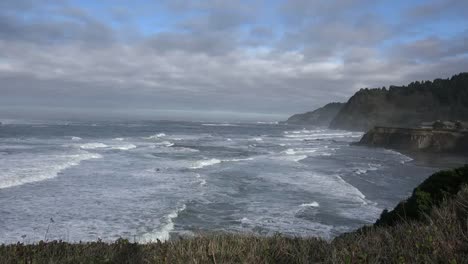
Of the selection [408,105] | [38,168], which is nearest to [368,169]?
[38,168]

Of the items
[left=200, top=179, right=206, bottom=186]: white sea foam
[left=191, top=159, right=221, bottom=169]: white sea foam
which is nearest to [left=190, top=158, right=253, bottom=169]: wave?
[left=191, top=159, right=221, bottom=169]: white sea foam

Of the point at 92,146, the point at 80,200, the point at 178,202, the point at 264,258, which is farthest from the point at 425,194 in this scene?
the point at 92,146

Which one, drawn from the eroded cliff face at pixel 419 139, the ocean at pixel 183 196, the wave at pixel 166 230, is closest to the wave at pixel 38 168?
the ocean at pixel 183 196

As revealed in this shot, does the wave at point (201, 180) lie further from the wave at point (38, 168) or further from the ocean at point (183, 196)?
the wave at point (38, 168)

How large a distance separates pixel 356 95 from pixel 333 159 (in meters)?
88.7

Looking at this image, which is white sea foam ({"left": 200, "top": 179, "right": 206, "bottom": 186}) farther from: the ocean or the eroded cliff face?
the eroded cliff face

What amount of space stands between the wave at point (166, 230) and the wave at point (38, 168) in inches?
397

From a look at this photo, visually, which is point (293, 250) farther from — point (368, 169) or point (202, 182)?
point (368, 169)

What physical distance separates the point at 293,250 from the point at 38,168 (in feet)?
83.3

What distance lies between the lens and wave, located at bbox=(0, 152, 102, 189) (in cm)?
2183

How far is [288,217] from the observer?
619 inches

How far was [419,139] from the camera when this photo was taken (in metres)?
49.3

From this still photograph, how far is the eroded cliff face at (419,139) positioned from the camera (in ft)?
153

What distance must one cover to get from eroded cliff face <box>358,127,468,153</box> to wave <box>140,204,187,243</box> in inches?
1605
